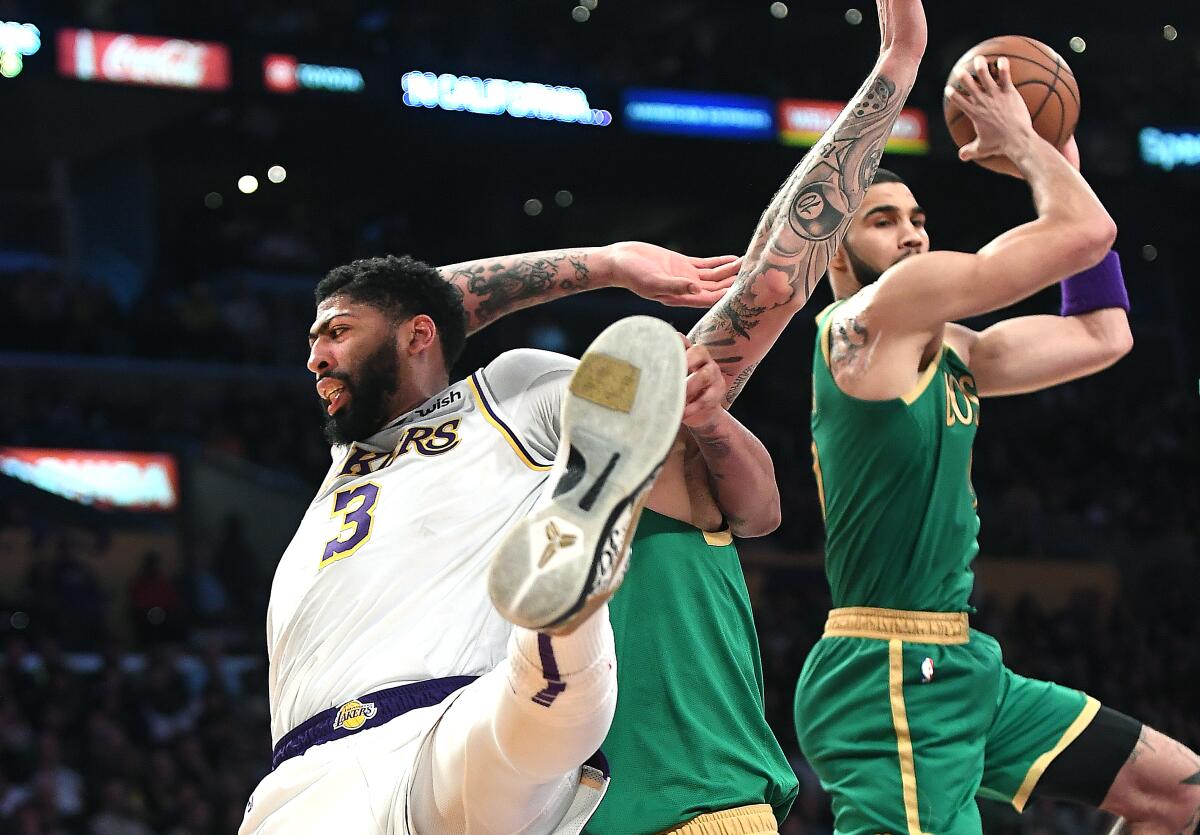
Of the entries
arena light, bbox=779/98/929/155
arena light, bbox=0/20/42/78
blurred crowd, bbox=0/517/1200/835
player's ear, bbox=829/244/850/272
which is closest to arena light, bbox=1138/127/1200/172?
arena light, bbox=779/98/929/155

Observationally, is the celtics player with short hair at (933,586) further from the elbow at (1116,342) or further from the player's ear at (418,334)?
the player's ear at (418,334)

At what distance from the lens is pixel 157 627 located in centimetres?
1203

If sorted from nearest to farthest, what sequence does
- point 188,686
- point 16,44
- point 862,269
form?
point 862,269
point 188,686
point 16,44

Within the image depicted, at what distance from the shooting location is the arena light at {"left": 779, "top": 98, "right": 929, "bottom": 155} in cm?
1948

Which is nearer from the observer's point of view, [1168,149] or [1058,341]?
[1058,341]

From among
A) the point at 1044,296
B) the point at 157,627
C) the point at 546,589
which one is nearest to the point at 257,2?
the point at 157,627

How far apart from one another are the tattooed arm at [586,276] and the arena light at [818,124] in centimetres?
1584

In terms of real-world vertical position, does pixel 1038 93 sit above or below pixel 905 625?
above

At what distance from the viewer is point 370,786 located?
9.67ft

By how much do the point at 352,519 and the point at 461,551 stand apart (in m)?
0.28

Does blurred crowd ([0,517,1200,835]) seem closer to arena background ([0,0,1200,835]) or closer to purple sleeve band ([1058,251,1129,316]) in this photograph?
arena background ([0,0,1200,835])

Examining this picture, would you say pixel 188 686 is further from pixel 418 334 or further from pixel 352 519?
pixel 352 519

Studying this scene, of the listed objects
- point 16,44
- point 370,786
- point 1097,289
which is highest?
point 16,44

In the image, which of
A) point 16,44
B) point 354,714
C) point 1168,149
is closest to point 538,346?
point 16,44
